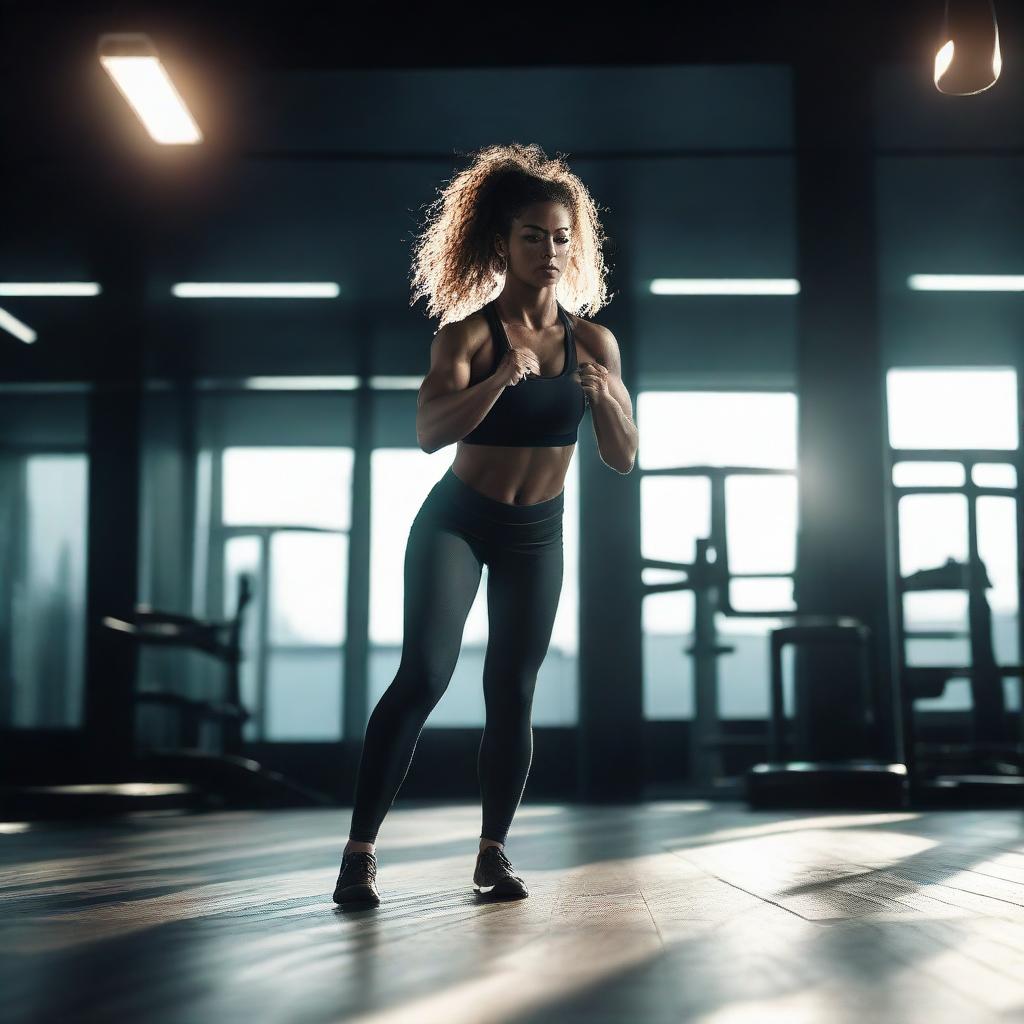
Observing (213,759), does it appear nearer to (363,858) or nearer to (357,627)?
(357,627)

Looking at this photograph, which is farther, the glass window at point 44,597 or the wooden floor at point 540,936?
the glass window at point 44,597

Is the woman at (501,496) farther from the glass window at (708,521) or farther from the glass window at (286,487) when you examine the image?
the glass window at (286,487)

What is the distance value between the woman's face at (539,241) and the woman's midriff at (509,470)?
29cm

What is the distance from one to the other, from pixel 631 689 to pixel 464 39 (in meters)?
3.82

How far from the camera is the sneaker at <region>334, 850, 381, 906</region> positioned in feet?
5.97

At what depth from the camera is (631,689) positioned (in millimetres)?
7156

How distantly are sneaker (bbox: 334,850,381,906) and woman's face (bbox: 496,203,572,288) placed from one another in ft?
3.19

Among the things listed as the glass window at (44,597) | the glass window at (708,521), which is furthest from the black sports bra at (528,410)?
the glass window at (44,597)

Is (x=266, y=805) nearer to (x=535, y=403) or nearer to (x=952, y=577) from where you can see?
(x=952, y=577)

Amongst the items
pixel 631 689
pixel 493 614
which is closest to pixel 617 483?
pixel 631 689

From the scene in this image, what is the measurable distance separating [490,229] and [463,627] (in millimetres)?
703

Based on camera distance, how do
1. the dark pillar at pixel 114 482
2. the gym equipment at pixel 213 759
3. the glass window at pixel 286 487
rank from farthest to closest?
the glass window at pixel 286 487 < the dark pillar at pixel 114 482 < the gym equipment at pixel 213 759

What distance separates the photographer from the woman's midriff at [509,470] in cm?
199

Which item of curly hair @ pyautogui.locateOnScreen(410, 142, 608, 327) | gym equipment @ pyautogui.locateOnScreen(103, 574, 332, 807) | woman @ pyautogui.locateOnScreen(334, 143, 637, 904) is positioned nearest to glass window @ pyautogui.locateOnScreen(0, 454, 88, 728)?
gym equipment @ pyautogui.locateOnScreen(103, 574, 332, 807)
